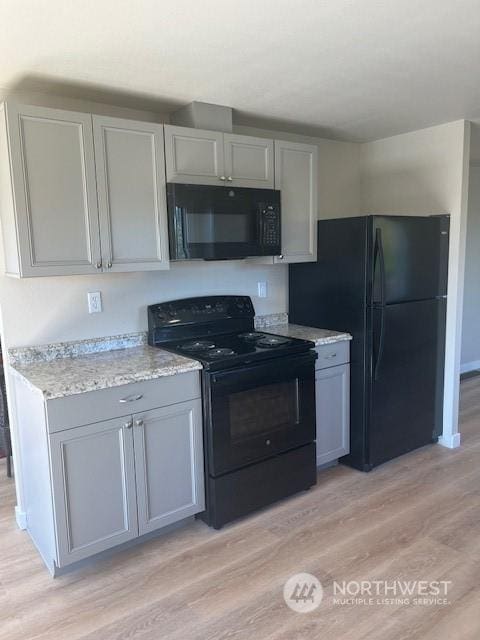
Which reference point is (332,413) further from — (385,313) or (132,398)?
(132,398)

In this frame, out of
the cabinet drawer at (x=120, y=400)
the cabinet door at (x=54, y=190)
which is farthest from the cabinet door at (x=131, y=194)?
the cabinet drawer at (x=120, y=400)

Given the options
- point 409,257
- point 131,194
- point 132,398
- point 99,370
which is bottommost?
point 132,398

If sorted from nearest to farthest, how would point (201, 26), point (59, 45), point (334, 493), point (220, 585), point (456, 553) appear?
point (201, 26) < point (59, 45) < point (220, 585) < point (456, 553) < point (334, 493)

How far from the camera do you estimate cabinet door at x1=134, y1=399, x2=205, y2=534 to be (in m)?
2.31

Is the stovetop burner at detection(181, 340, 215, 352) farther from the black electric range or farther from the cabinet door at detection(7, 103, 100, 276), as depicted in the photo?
the cabinet door at detection(7, 103, 100, 276)

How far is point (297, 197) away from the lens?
3115mm

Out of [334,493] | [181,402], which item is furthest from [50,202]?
[334,493]

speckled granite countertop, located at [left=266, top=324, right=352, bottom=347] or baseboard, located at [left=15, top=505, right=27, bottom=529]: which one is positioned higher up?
speckled granite countertop, located at [left=266, top=324, right=352, bottom=347]

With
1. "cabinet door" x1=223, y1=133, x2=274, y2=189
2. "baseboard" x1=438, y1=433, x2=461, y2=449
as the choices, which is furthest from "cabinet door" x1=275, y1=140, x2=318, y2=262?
"baseboard" x1=438, y1=433, x2=461, y2=449

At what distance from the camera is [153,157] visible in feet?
8.20

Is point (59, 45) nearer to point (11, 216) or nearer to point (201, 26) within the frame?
point (201, 26)

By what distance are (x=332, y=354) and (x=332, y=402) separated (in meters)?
0.32

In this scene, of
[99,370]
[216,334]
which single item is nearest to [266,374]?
[216,334]

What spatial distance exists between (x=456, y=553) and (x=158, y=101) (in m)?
2.82
